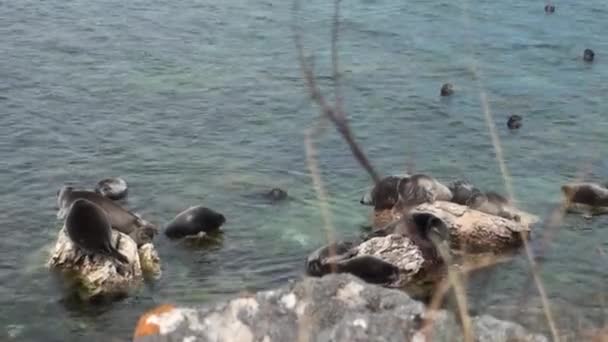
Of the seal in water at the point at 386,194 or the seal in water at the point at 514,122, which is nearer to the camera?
the seal in water at the point at 386,194

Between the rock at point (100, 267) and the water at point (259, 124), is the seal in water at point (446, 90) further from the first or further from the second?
the rock at point (100, 267)

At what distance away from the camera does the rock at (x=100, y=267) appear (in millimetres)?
12570

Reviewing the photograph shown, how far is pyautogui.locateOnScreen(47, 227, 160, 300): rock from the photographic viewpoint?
1257 cm

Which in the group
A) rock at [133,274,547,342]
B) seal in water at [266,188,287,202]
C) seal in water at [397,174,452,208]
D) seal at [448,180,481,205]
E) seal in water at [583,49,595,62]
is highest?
rock at [133,274,547,342]

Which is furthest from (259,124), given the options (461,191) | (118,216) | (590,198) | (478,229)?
(590,198)

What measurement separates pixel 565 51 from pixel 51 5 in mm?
13975

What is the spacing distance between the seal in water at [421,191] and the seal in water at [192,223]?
2.87 meters

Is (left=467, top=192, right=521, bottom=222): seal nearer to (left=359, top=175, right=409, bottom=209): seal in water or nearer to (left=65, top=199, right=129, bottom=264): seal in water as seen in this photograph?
(left=359, top=175, right=409, bottom=209): seal in water

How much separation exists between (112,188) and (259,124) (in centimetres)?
487

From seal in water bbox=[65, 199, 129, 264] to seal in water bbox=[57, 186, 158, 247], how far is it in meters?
0.73

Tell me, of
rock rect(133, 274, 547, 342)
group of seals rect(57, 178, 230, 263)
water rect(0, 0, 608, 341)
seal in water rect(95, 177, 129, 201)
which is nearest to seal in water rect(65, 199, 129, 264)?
group of seals rect(57, 178, 230, 263)

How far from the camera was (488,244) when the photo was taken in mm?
14133

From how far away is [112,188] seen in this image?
15.5 m

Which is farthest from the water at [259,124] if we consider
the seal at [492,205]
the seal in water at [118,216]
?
the seal at [492,205]
